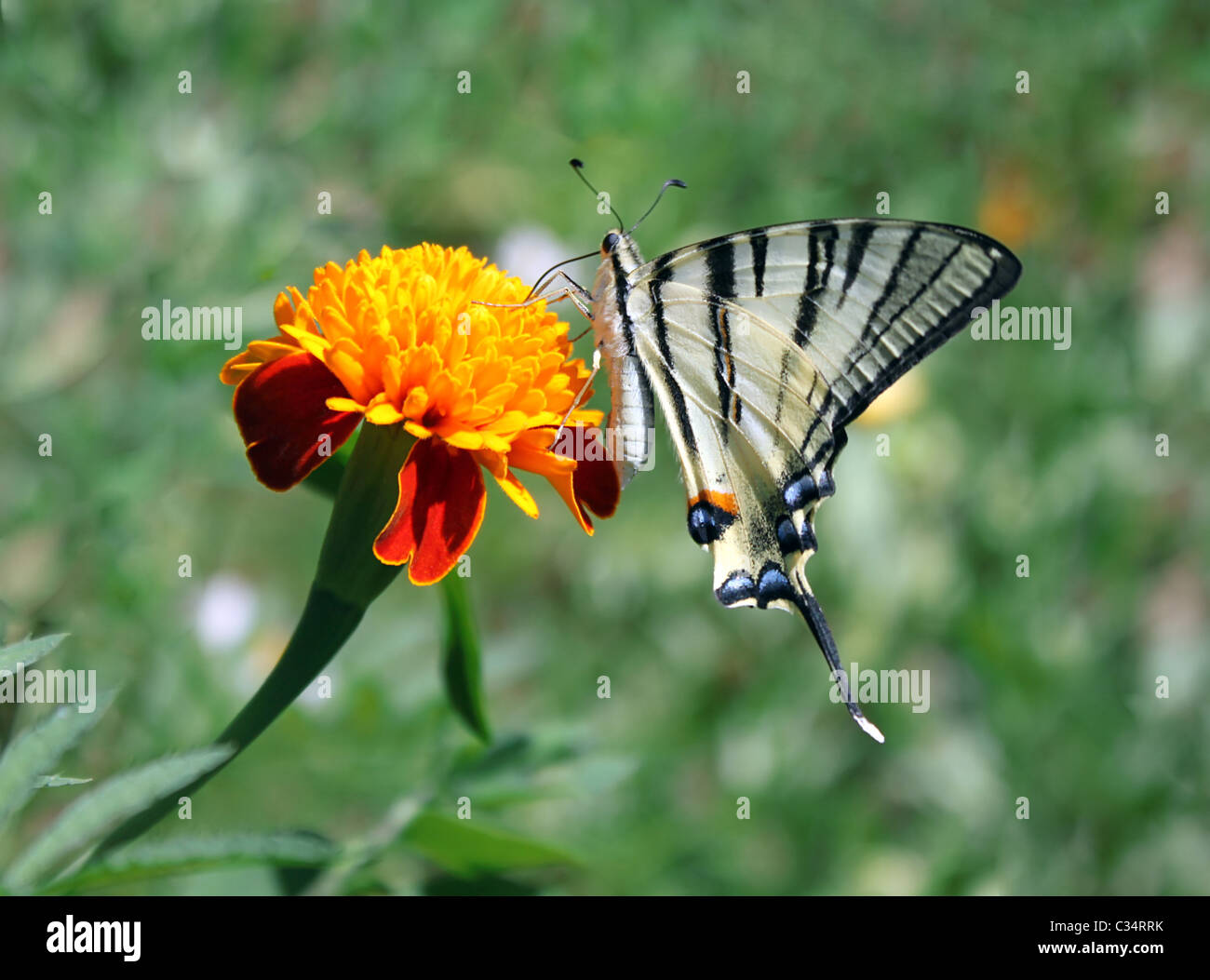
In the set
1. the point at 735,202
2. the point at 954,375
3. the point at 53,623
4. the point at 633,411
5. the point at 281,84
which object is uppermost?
the point at 281,84

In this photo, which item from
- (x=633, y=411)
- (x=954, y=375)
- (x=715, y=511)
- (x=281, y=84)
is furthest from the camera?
(x=954, y=375)

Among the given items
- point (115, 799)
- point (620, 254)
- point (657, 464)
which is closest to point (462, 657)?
point (115, 799)

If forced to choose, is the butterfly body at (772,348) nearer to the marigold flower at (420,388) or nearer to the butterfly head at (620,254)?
the butterfly head at (620,254)

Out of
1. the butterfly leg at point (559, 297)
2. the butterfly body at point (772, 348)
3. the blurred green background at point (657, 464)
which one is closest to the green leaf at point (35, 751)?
the blurred green background at point (657, 464)
